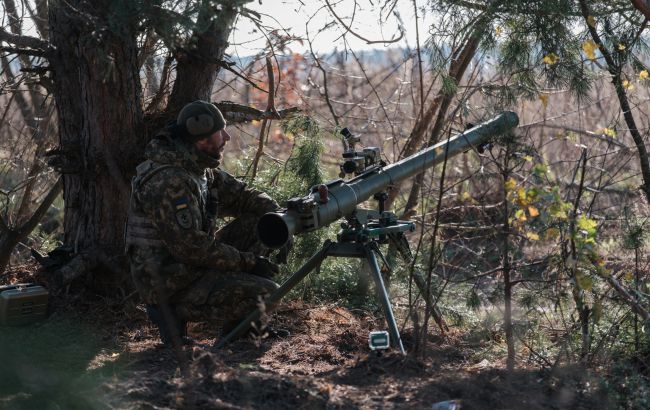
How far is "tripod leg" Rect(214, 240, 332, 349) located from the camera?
4930 mm

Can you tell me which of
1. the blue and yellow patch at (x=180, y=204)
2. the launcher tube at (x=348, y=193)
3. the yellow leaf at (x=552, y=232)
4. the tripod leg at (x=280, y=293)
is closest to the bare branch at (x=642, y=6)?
the launcher tube at (x=348, y=193)

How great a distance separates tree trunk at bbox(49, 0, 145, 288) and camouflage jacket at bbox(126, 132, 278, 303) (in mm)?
786

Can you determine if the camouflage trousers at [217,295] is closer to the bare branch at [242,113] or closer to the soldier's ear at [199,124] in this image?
the soldier's ear at [199,124]

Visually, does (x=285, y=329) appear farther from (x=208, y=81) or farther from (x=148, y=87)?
(x=148, y=87)

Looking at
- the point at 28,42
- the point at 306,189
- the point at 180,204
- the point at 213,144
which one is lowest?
the point at 180,204

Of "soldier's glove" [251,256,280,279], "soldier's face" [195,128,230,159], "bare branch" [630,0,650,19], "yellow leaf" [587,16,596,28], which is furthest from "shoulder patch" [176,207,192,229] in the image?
"bare branch" [630,0,650,19]

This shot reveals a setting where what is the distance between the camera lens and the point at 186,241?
5.11m

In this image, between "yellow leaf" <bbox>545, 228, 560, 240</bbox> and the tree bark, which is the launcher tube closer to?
"yellow leaf" <bbox>545, 228, 560, 240</bbox>

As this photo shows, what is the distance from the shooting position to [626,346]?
504 cm

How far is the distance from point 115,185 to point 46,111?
90.8 inches

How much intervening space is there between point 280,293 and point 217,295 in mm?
557

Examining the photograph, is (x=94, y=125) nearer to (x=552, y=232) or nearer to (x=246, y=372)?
(x=246, y=372)

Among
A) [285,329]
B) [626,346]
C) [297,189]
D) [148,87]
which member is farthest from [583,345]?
[148,87]

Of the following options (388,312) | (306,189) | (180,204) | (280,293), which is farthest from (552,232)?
(306,189)
